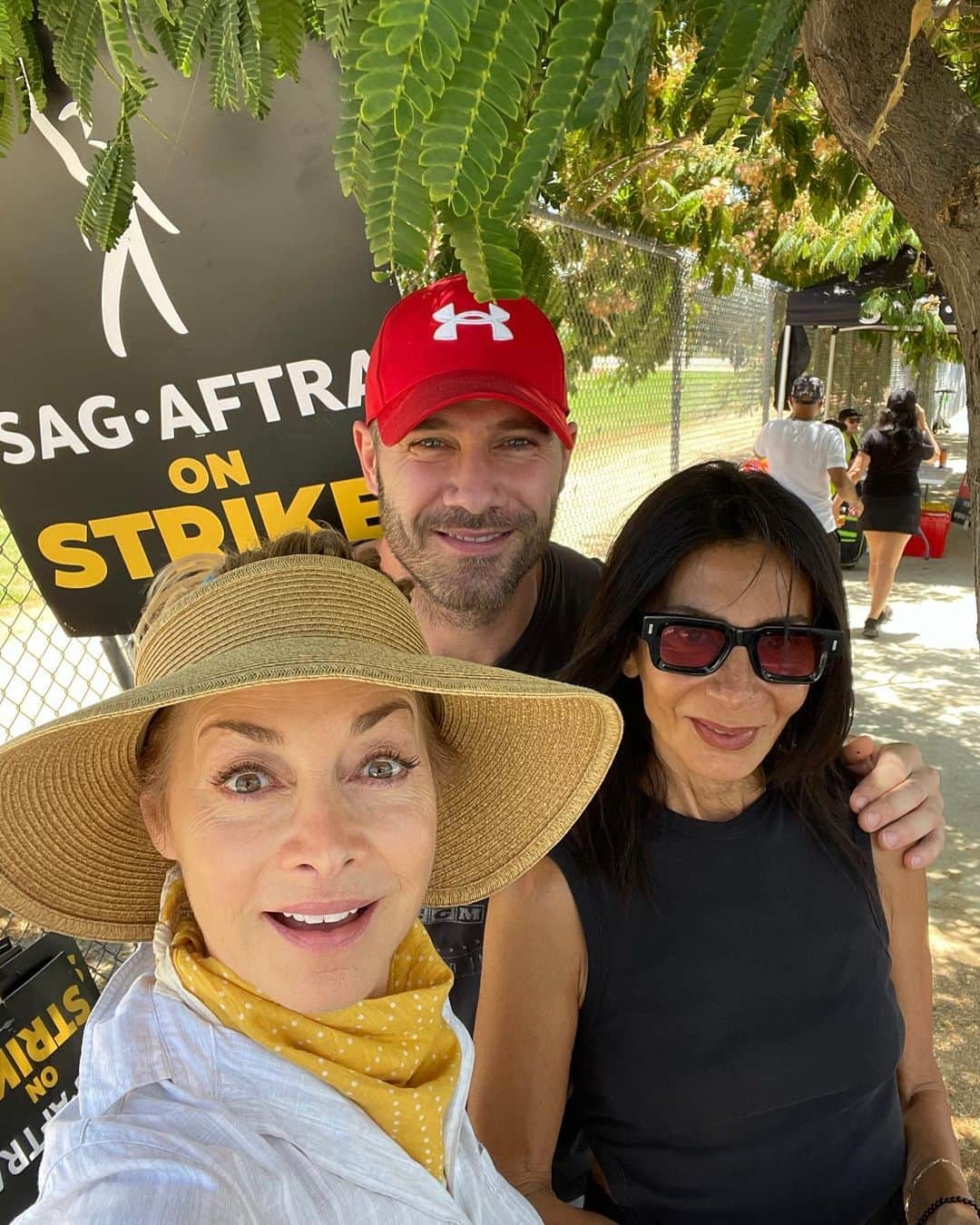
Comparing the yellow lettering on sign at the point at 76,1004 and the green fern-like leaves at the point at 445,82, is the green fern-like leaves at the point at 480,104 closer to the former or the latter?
the green fern-like leaves at the point at 445,82

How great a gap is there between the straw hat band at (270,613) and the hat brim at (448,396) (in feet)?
2.72

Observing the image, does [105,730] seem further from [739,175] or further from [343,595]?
[739,175]

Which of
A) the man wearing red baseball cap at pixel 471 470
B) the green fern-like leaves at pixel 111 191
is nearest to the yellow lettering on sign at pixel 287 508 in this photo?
the man wearing red baseball cap at pixel 471 470

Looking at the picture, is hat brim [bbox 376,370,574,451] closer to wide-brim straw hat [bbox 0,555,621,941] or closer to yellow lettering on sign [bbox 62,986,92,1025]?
wide-brim straw hat [bbox 0,555,621,941]

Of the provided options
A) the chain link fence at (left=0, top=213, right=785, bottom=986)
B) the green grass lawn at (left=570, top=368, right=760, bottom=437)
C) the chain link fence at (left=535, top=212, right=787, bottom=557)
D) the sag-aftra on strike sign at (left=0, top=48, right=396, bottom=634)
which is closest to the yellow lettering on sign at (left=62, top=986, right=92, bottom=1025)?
the chain link fence at (left=0, top=213, right=785, bottom=986)

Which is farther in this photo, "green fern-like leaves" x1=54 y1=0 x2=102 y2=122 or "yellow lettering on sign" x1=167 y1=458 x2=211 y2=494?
"yellow lettering on sign" x1=167 y1=458 x2=211 y2=494

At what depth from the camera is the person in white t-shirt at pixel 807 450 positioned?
23.9ft

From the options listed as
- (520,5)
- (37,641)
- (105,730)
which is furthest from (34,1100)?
(37,641)

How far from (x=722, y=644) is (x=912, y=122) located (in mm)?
834

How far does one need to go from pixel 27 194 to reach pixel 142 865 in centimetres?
Answer: 157

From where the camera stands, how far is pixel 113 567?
7.77ft

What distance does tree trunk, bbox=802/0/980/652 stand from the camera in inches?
50.0

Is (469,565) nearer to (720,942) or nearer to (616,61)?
(720,942)

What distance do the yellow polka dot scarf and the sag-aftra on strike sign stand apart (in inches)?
42.4
